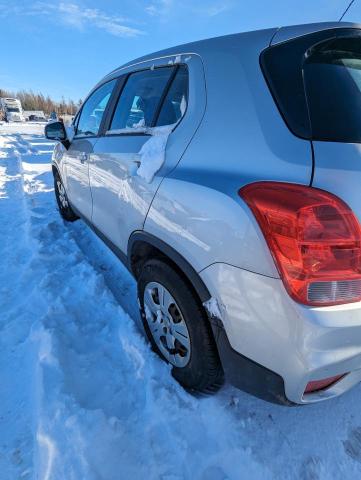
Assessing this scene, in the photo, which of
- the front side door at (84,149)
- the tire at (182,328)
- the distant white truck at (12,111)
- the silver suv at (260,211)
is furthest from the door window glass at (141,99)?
the distant white truck at (12,111)

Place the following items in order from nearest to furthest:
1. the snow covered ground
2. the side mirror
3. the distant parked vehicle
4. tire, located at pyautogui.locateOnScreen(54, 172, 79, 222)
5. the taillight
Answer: the taillight → the snow covered ground → the side mirror → tire, located at pyautogui.locateOnScreen(54, 172, 79, 222) → the distant parked vehicle

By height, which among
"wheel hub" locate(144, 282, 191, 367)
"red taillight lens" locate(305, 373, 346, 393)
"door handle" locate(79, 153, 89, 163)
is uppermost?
"door handle" locate(79, 153, 89, 163)

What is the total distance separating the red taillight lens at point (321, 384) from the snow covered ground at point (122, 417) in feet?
1.59

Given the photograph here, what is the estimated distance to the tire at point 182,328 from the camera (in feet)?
5.40

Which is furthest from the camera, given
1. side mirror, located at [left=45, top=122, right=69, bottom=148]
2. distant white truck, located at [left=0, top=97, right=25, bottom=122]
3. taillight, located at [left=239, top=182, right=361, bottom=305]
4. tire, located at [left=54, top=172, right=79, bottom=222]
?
distant white truck, located at [left=0, top=97, right=25, bottom=122]

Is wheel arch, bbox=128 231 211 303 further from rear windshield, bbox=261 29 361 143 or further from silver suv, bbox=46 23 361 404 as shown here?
rear windshield, bbox=261 29 361 143

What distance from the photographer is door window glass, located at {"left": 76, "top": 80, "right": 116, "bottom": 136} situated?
9.63 ft

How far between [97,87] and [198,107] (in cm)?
211

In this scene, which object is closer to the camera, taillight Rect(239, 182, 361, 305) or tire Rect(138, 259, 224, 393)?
taillight Rect(239, 182, 361, 305)

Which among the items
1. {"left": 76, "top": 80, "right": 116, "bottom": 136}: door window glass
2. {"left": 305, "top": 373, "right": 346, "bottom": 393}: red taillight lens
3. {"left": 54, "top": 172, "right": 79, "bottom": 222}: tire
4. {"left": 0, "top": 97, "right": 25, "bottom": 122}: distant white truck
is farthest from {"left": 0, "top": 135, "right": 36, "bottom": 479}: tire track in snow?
{"left": 0, "top": 97, "right": 25, "bottom": 122}: distant white truck

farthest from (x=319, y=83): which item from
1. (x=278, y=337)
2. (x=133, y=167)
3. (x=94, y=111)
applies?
(x=94, y=111)

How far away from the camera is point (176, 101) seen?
6.01 feet

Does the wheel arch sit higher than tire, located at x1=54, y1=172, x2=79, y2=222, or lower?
higher

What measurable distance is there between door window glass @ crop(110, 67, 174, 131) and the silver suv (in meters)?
0.10
